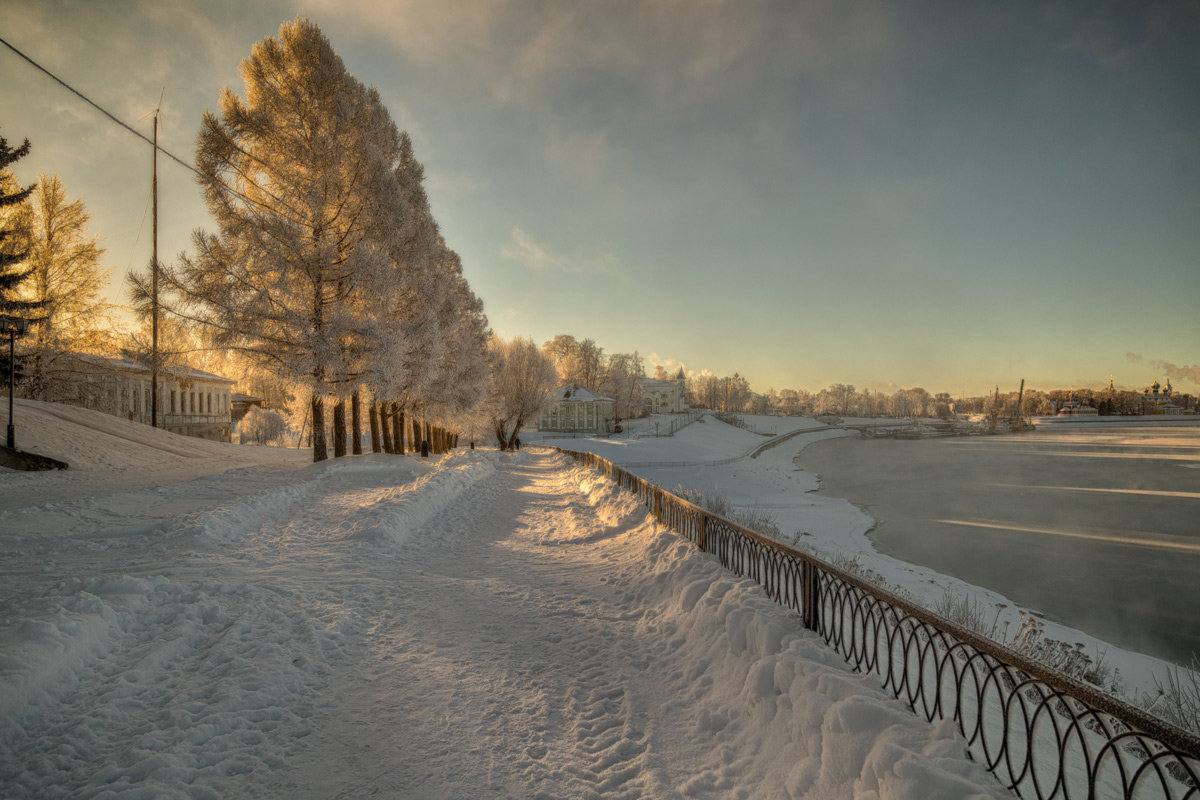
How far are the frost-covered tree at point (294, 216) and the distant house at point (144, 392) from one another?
11.5 meters

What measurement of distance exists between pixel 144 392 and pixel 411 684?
35.9 m

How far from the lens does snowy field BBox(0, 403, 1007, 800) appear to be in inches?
110

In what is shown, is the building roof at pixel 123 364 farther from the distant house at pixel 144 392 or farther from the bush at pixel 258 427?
the bush at pixel 258 427

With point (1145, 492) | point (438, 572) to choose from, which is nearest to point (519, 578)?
point (438, 572)

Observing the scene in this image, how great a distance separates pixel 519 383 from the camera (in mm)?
36344

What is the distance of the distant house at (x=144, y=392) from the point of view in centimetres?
2383

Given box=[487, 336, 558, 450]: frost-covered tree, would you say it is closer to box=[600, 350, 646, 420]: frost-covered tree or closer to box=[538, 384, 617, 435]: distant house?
box=[538, 384, 617, 435]: distant house

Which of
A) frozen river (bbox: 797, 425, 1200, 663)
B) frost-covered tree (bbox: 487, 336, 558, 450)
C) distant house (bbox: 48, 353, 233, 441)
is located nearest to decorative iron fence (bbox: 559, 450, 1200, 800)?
frozen river (bbox: 797, 425, 1200, 663)

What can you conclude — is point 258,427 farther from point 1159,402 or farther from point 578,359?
point 1159,402

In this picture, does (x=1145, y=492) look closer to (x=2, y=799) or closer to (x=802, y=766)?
(x=802, y=766)

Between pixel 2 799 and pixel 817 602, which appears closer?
pixel 2 799

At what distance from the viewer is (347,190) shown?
14508 millimetres

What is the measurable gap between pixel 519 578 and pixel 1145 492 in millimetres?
35067

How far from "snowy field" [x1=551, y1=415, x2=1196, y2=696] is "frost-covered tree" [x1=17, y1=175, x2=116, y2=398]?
2807 centimetres
